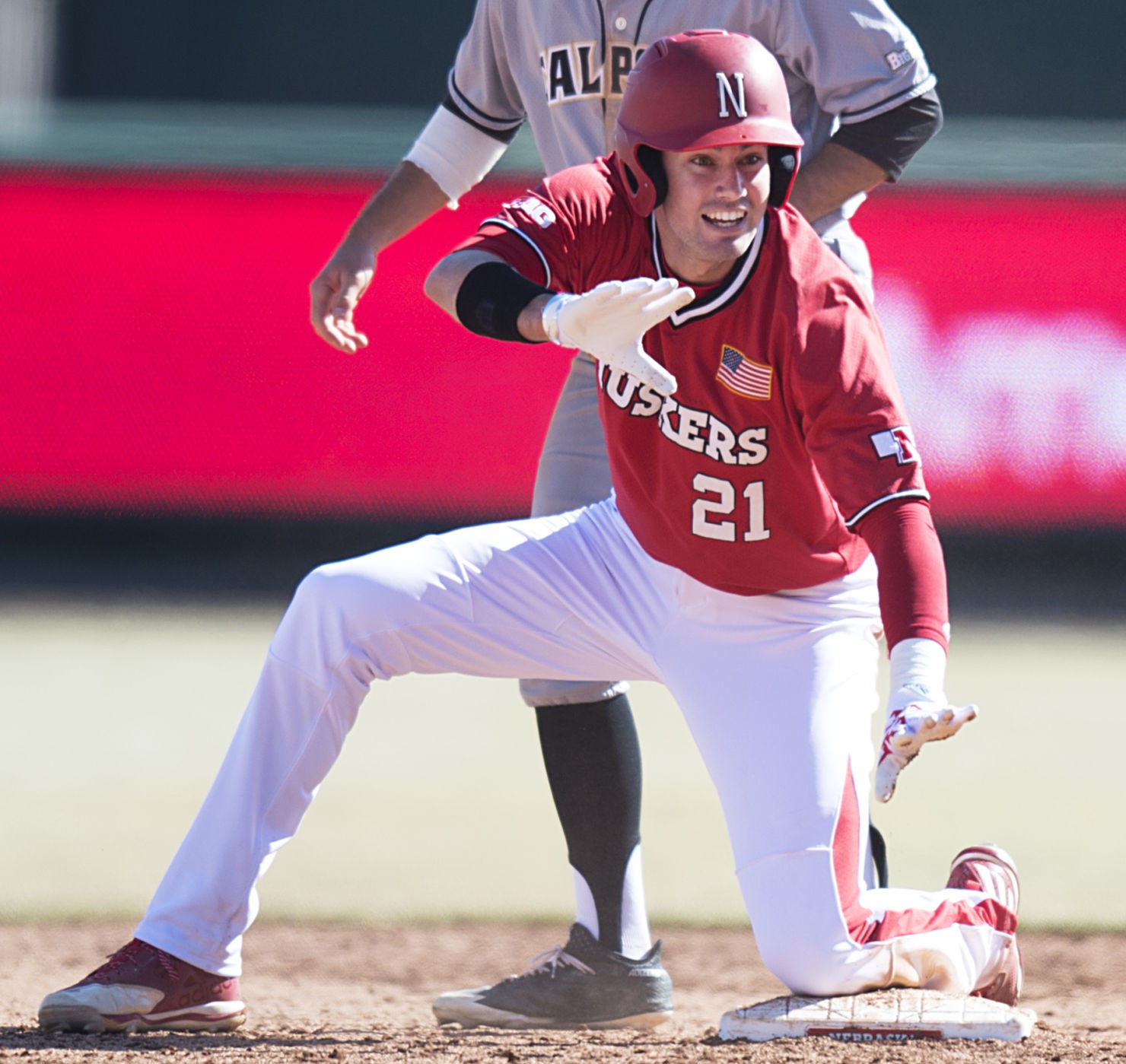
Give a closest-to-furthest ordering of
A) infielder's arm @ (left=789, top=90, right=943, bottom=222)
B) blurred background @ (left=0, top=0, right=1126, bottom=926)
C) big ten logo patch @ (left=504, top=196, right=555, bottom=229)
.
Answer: big ten logo patch @ (left=504, top=196, right=555, bottom=229) < infielder's arm @ (left=789, top=90, right=943, bottom=222) < blurred background @ (left=0, top=0, right=1126, bottom=926)

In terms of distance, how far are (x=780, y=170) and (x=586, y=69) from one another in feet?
2.27

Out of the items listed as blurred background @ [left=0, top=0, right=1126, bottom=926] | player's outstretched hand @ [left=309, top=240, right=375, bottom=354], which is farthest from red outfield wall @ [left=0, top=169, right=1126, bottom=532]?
player's outstretched hand @ [left=309, top=240, right=375, bottom=354]

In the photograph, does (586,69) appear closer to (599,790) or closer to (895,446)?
(895,446)

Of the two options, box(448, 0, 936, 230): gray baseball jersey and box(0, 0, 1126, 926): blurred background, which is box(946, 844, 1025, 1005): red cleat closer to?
box(448, 0, 936, 230): gray baseball jersey

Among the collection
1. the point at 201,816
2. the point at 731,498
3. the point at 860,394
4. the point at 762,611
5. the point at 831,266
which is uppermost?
the point at 831,266

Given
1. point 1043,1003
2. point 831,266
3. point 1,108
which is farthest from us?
point 1,108

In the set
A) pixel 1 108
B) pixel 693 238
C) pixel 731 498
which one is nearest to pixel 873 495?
pixel 731 498

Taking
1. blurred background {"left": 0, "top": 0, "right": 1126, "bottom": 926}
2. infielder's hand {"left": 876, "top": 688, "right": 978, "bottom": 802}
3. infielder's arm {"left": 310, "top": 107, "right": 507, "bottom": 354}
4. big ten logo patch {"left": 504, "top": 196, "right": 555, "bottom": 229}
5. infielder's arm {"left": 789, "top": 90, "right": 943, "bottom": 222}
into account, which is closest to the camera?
infielder's hand {"left": 876, "top": 688, "right": 978, "bottom": 802}

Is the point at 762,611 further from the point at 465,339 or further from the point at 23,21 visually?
the point at 23,21

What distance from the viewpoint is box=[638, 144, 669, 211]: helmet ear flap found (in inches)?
111

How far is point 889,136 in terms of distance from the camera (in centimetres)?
326

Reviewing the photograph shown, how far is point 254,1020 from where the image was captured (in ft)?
10.6

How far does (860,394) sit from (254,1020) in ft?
5.36

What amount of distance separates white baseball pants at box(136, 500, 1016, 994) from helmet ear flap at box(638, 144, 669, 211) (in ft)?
2.24
